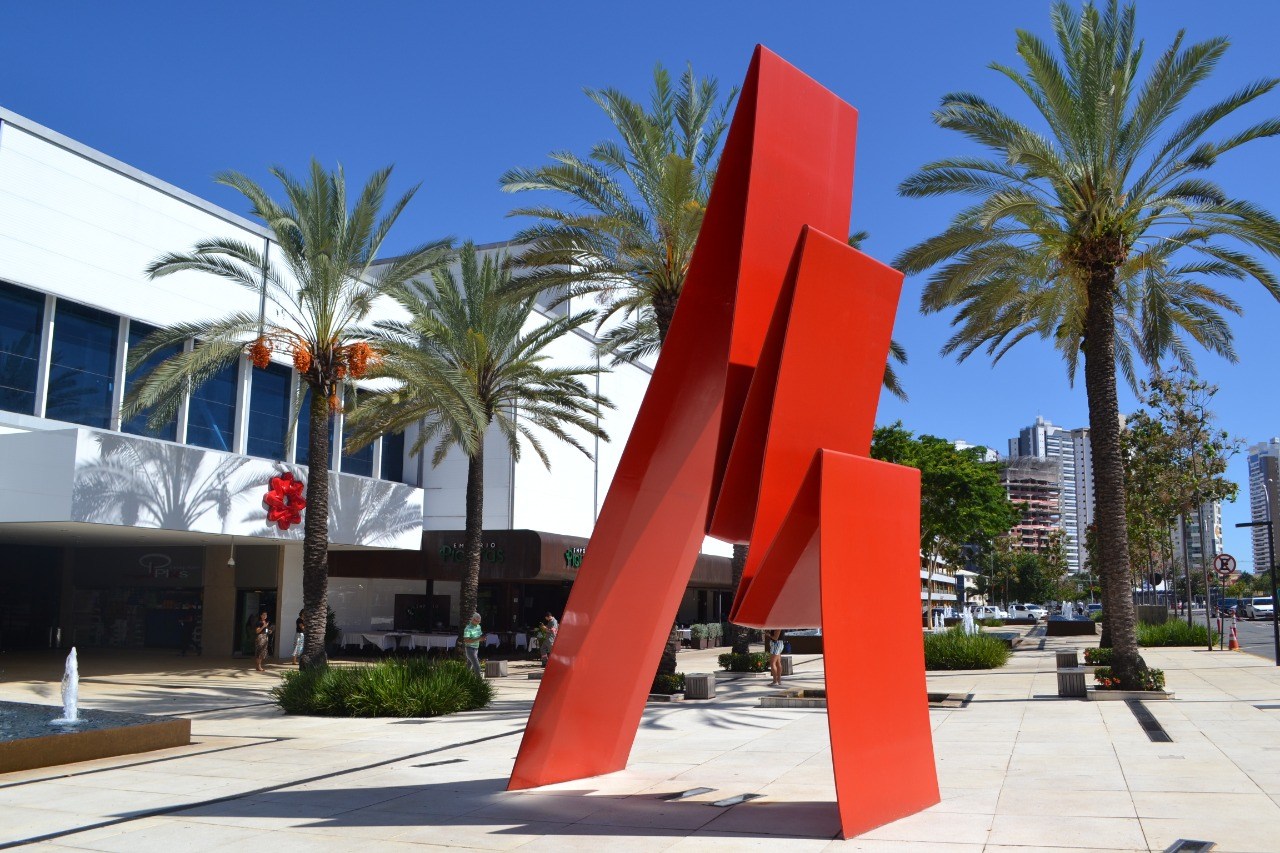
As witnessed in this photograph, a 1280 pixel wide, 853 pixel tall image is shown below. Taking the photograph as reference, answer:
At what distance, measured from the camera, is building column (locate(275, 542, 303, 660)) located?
31188mm

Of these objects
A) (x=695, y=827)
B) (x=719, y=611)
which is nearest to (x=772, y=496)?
(x=695, y=827)

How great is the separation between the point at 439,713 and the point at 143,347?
10919 mm

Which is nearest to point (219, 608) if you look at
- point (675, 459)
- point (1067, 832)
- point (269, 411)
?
point (269, 411)

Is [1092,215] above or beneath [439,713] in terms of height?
above

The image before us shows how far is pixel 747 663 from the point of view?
87.1 ft

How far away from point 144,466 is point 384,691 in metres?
9.84

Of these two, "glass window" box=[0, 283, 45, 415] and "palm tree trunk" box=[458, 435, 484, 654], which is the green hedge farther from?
"glass window" box=[0, 283, 45, 415]

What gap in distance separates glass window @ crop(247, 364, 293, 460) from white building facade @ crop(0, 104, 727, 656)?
1.9 inches

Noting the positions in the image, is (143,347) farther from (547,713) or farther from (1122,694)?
(1122,694)

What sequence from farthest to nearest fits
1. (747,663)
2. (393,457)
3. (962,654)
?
1. (393,457)
2. (747,663)
3. (962,654)

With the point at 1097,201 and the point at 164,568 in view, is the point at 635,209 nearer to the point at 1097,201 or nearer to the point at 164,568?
the point at 1097,201

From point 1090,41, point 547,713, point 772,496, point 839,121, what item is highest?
point 1090,41

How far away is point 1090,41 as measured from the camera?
18.3 metres

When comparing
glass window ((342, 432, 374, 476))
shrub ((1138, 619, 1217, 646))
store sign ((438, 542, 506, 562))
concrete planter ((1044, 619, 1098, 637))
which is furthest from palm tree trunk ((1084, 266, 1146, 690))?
concrete planter ((1044, 619, 1098, 637))
